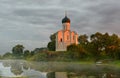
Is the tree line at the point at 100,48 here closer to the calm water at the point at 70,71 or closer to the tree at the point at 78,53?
the tree at the point at 78,53

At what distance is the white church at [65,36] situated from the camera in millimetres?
100812

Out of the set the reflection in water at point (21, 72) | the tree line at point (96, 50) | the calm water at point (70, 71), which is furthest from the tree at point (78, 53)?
the calm water at point (70, 71)

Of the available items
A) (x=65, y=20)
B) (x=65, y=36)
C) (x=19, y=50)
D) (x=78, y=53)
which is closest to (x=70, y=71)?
(x=78, y=53)

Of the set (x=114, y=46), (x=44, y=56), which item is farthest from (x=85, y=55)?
(x=44, y=56)

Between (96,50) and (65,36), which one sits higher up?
(65,36)

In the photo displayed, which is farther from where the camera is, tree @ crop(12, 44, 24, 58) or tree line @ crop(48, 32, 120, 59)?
tree @ crop(12, 44, 24, 58)

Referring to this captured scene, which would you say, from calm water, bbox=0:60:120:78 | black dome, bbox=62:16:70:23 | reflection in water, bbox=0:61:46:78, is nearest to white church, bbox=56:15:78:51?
black dome, bbox=62:16:70:23

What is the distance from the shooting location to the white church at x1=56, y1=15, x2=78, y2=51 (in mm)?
100812

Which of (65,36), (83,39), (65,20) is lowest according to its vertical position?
(83,39)

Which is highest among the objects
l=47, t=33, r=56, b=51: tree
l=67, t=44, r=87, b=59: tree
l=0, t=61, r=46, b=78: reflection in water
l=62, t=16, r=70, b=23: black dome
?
l=62, t=16, r=70, b=23: black dome

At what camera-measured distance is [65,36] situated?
102 m

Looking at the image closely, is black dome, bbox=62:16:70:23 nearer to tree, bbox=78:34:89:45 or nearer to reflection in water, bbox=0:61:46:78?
tree, bbox=78:34:89:45

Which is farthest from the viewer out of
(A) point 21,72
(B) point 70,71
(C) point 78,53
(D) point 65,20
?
(D) point 65,20

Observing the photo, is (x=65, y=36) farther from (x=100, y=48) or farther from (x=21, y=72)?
(x=21, y=72)
